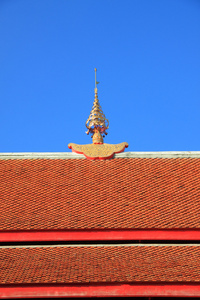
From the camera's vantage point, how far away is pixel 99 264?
9.41 meters

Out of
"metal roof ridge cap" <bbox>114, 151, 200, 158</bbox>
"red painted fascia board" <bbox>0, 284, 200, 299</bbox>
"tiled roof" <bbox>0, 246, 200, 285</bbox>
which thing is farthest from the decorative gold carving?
"red painted fascia board" <bbox>0, 284, 200, 299</bbox>

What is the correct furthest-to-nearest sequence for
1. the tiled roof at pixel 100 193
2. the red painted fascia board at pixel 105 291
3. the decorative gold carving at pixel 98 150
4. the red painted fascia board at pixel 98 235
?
1. the decorative gold carving at pixel 98 150
2. the tiled roof at pixel 100 193
3. the red painted fascia board at pixel 98 235
4. the red painted fascia board at pixel 105 291

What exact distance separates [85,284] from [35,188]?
4634mm

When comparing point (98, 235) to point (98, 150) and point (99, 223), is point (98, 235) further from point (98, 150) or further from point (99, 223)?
point (98, 150)

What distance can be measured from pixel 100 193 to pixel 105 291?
4.08 m

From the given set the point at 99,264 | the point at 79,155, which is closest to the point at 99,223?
the point at 99,264

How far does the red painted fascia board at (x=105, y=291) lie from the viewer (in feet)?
28.4

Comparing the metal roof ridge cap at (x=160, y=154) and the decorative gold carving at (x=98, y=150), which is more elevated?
the decorative gold carving at (x=98, y=150)

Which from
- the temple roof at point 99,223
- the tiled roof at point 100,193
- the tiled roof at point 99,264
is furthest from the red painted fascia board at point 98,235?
the tiled roof at point 99,264

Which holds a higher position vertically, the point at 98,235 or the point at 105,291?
the point at 98,235

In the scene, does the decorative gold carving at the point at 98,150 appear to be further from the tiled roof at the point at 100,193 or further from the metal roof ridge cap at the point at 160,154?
the metal roof ridge cap at the point at 160,154

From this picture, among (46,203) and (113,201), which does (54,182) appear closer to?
(46,203)

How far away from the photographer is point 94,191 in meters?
12.5

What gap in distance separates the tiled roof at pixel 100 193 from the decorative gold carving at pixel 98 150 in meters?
0.25
